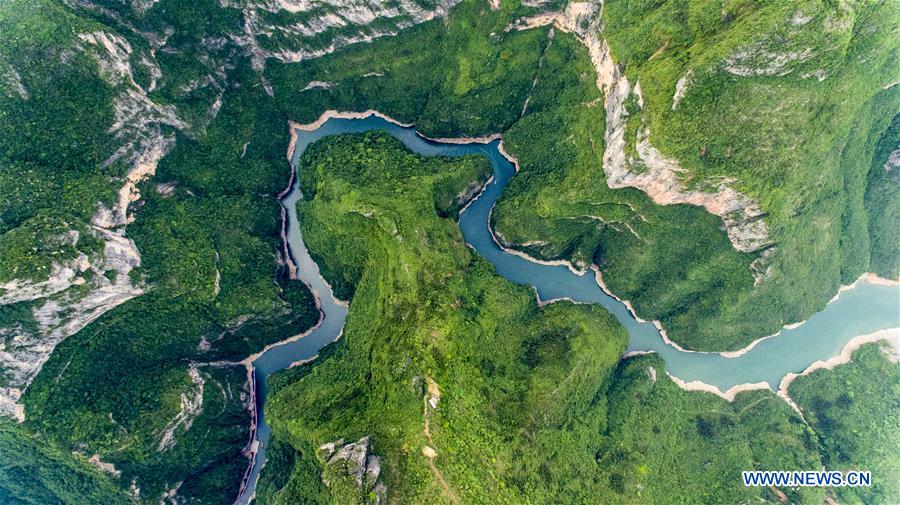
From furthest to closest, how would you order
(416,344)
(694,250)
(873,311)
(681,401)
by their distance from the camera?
1. (873,311)
2. (681,401)
3. (694,250)
4. (416,344)

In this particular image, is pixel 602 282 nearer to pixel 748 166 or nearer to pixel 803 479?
pixel 748 166

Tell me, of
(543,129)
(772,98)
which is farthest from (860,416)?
(543,129)

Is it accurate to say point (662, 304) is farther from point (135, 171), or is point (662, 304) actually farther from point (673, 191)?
point (135, 171)

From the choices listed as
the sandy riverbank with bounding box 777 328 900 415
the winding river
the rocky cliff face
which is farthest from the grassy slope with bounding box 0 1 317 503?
the sandy riverbank with bounding box 777 328 900 415

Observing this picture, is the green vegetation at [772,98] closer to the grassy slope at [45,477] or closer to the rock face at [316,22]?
the rock face at [316,22]

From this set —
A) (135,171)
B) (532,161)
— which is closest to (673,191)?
(532,161)

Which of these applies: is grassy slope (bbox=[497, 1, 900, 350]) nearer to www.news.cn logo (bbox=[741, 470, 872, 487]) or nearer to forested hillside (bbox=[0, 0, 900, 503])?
forested hillside (bbox=[0, 0, 900, 503])
